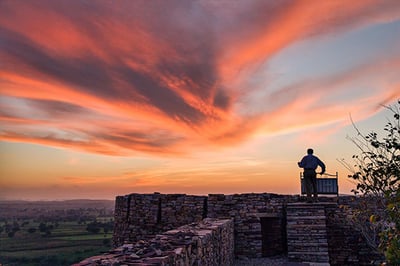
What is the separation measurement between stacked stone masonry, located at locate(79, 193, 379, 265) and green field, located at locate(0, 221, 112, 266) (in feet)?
62.9

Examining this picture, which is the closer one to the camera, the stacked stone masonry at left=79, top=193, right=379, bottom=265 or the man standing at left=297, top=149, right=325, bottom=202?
the stacked stone masonry at left=79, top=193, right=379, bottom=265

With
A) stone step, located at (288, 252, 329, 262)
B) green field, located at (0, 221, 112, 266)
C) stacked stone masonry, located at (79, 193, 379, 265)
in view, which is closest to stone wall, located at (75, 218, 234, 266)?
stone step, located at (288, 252, 329, 262)

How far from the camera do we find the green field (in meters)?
36.9

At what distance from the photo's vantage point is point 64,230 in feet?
185

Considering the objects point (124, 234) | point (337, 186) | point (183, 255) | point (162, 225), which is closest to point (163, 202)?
point (162, 225)

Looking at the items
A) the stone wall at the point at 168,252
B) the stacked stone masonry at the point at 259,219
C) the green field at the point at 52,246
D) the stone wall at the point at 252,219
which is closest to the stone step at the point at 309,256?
the stacked stone masonry at the point at 259,219

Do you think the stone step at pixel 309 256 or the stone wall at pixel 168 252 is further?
the stone step at pixel 309 256

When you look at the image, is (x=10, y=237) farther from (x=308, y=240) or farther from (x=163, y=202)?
(x=308, y=240)

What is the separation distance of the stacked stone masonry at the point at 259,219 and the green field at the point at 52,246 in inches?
755

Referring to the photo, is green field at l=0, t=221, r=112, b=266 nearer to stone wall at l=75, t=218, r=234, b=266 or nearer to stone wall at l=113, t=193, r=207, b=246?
stone wall at l=113, t=193, r=207, b=246

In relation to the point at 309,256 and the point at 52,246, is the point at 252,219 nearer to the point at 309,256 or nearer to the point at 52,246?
the point at 309,256

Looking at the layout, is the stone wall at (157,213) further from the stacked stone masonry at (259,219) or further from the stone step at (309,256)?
the stone step at (309,256)

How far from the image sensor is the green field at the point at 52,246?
36906 millimetres

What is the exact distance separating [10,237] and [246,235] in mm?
48767
